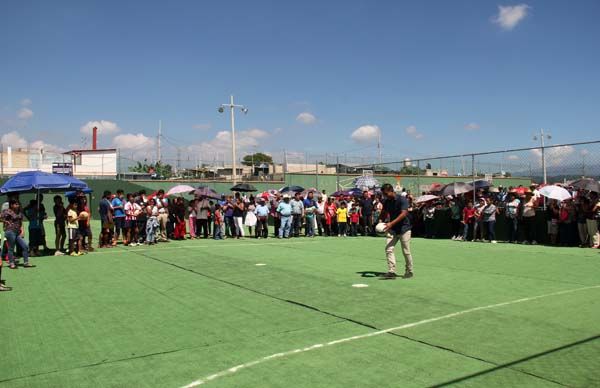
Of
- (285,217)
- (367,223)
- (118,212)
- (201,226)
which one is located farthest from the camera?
(367,223)

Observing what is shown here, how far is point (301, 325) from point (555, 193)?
13166 mm

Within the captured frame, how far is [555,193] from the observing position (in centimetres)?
1719

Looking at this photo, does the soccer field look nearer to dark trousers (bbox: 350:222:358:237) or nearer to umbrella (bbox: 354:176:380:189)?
dark trousers (bbox: 350:222:358:237)

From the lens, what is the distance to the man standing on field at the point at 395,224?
10.5 meters

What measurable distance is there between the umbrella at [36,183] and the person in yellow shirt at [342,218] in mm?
10982

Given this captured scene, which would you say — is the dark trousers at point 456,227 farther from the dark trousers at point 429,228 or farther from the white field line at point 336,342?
the white field line at point 336,342

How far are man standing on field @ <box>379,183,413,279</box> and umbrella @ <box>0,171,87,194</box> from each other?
32.2 ft

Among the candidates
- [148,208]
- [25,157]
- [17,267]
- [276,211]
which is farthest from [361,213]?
[25,157]

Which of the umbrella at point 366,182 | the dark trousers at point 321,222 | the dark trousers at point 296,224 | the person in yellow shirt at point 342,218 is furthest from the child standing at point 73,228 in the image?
the umbrella at point 366,182

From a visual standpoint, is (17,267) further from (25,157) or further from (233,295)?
(25,157)

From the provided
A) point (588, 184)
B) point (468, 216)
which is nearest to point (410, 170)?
point (468, 216)

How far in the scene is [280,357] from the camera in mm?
5789

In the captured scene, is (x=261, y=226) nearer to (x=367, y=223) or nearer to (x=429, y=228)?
(x=367, y=223)

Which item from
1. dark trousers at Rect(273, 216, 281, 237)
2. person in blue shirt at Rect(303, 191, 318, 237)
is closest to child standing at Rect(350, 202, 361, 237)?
person in blue shirt at Rect(303, 191, 318, 237)
